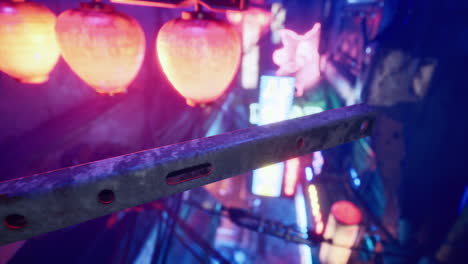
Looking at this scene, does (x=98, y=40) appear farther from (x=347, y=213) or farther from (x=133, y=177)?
(x=347, y=213)

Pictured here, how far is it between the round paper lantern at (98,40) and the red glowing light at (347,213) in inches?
271

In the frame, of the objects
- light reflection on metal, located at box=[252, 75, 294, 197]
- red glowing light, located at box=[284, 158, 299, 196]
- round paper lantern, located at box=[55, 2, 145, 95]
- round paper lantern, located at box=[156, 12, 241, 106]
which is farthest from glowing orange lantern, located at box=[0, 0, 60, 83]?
red glowing light, located at box=[284, 158, 299, 196]

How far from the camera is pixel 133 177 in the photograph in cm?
80

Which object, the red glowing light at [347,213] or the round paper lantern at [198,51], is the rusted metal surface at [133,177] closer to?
the round paper lantern at [198,51]

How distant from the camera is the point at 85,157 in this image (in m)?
3.70

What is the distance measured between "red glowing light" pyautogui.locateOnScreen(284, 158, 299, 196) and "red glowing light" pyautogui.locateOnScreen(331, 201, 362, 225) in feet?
8.28

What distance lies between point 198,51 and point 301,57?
5731 mm

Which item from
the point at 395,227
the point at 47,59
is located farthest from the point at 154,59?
the point at 395,227

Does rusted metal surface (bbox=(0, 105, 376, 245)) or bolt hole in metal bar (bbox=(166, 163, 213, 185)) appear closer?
rusted metal surface (bbox=(0, 105, 376, 245))

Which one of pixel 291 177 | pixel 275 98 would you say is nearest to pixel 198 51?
pixel 275 98

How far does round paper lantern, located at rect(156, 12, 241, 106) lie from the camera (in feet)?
4.56

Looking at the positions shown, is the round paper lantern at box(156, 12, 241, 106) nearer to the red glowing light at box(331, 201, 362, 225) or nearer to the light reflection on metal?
the light reflection on metal

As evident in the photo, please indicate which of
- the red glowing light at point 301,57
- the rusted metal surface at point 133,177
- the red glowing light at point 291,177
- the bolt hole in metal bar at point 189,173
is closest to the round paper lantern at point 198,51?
the rusted metal surface at point 133,177

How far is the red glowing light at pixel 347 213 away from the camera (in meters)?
6.64
